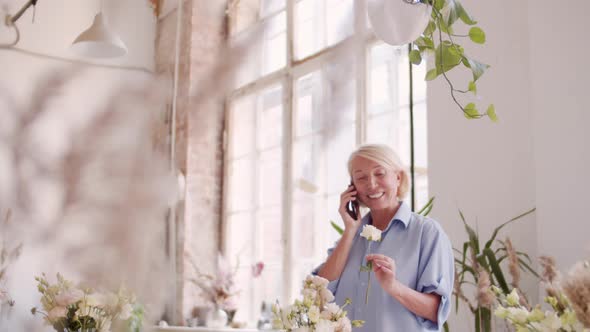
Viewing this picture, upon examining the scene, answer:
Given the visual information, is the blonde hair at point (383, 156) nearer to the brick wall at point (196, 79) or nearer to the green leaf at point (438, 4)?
the green leaf at point (438, 4)

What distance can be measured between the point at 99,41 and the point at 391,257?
3.73 ft

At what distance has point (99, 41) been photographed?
20.3 inches

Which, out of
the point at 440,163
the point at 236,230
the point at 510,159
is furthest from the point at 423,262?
the point at 236,230

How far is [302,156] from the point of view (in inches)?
154

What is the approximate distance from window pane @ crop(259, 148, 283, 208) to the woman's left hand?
281cm

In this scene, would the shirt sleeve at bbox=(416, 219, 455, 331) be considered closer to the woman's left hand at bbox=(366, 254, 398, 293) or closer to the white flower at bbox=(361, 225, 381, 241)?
the woman's left hand at bbox=(366, 254, 398, 293)

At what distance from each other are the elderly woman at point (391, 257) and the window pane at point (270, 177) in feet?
8.27

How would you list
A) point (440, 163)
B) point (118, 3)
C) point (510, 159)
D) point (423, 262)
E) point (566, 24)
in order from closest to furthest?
point (118, 3) → point (423, 262) → point (566, 24) → point (510, 159) → point (440, 163)

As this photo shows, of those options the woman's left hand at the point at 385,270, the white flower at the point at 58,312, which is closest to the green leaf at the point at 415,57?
the woman's left hand at the point at 385,270

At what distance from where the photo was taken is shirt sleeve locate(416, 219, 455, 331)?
4.73ft

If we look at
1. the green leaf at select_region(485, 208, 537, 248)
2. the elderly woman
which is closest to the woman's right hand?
the elderly woman

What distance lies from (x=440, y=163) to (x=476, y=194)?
23 cm

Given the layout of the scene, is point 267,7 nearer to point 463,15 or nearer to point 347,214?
point 463,15

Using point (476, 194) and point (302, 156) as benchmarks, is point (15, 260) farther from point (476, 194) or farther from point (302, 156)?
point (302, 156)
